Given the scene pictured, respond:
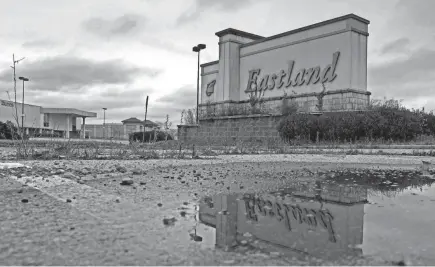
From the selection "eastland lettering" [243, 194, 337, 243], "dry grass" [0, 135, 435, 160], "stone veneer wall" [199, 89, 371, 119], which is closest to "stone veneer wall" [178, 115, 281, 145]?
"stone veneer wall" [199, 89, 371, 119]

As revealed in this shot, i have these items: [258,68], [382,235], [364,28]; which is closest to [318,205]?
[382,235]

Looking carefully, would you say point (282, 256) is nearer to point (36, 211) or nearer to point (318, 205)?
point (318, 205)

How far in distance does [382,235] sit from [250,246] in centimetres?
70

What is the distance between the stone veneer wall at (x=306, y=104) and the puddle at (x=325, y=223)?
1633cm

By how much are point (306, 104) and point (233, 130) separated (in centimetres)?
→ 436

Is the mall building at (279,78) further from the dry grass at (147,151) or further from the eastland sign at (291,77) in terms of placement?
the dry grass at (147,151)

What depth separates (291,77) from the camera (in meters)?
22.3

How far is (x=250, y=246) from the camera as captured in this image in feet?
5.41

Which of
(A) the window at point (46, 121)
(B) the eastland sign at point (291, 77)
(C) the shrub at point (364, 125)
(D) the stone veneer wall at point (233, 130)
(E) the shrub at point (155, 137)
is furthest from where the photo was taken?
(A) the window at point (46, 121)

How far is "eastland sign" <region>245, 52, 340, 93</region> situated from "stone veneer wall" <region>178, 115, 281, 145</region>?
3384 mm

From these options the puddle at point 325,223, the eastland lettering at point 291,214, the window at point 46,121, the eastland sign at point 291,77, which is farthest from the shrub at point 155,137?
the window at point 46,121

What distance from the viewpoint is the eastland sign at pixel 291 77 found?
19984 mm

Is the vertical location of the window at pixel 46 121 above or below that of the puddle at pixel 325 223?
above

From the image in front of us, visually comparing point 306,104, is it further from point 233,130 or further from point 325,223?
point 325,223
